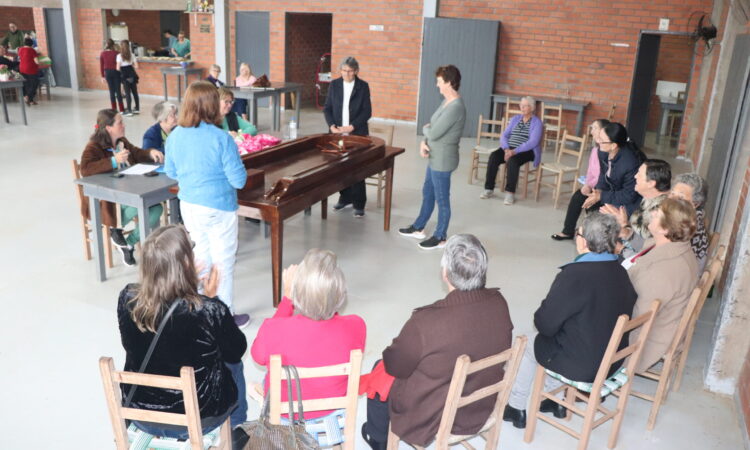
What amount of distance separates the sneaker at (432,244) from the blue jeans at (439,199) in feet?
0.11

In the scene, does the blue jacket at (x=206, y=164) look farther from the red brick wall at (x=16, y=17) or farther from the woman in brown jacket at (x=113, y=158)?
the red brick wall at (x=16, y=17)

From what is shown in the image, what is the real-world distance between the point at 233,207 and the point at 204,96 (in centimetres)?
68

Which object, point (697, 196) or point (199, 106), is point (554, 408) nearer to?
point (697, 196)

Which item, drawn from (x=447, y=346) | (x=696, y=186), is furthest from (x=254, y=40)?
(x=447, y=346)

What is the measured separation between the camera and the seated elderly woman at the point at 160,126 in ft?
15.9

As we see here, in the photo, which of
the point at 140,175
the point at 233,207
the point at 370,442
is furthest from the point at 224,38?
the point at 370,442

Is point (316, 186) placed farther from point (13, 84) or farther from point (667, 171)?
point (13, 84)

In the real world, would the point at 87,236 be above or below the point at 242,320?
above

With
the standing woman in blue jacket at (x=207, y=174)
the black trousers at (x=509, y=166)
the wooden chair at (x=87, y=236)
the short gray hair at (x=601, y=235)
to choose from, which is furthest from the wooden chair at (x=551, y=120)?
the short gray hair at (x=601, y=235)

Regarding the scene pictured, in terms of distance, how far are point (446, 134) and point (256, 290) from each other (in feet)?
6.55

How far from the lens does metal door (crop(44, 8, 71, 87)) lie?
573 inches

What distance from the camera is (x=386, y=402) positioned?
2.55 m

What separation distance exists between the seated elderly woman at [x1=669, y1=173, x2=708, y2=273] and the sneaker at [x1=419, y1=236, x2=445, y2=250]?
204 centimetres

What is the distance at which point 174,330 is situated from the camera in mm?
2086
